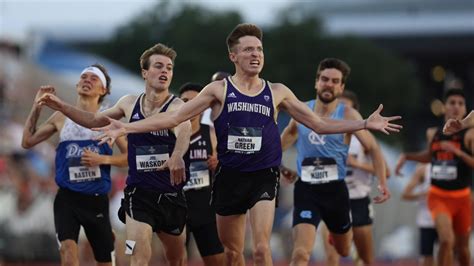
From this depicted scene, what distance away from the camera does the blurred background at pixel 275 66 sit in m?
23.9

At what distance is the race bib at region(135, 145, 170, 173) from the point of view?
11656 mm

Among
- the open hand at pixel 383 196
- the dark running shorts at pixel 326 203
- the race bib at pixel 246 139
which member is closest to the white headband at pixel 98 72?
the race bib at pixel 246 139

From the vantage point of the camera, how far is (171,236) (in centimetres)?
1194

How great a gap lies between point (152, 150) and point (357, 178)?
4.89m

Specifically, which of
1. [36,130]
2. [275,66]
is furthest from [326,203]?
[275,66]

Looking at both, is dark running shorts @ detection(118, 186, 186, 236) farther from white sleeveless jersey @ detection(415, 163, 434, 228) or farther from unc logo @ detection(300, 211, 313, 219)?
white sleeveless jersey @ detection(415, 163, 434, 228)

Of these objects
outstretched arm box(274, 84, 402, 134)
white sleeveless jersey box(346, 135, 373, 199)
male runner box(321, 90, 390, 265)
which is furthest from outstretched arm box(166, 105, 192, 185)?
white sleeveless jersey box(346, 135, 373, 199)

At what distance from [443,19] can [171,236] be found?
2285 inches

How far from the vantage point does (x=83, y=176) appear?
12891 mm

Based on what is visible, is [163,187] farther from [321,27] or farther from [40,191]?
[321,27]

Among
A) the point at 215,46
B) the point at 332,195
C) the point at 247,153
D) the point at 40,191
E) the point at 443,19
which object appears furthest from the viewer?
the point at 443,19

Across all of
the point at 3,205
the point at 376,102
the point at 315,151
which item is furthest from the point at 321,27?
the point at 315,151

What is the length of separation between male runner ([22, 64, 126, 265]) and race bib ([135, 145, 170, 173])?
3.88 ft

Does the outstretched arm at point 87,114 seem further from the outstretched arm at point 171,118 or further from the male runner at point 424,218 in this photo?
the male runner at point 424,218
